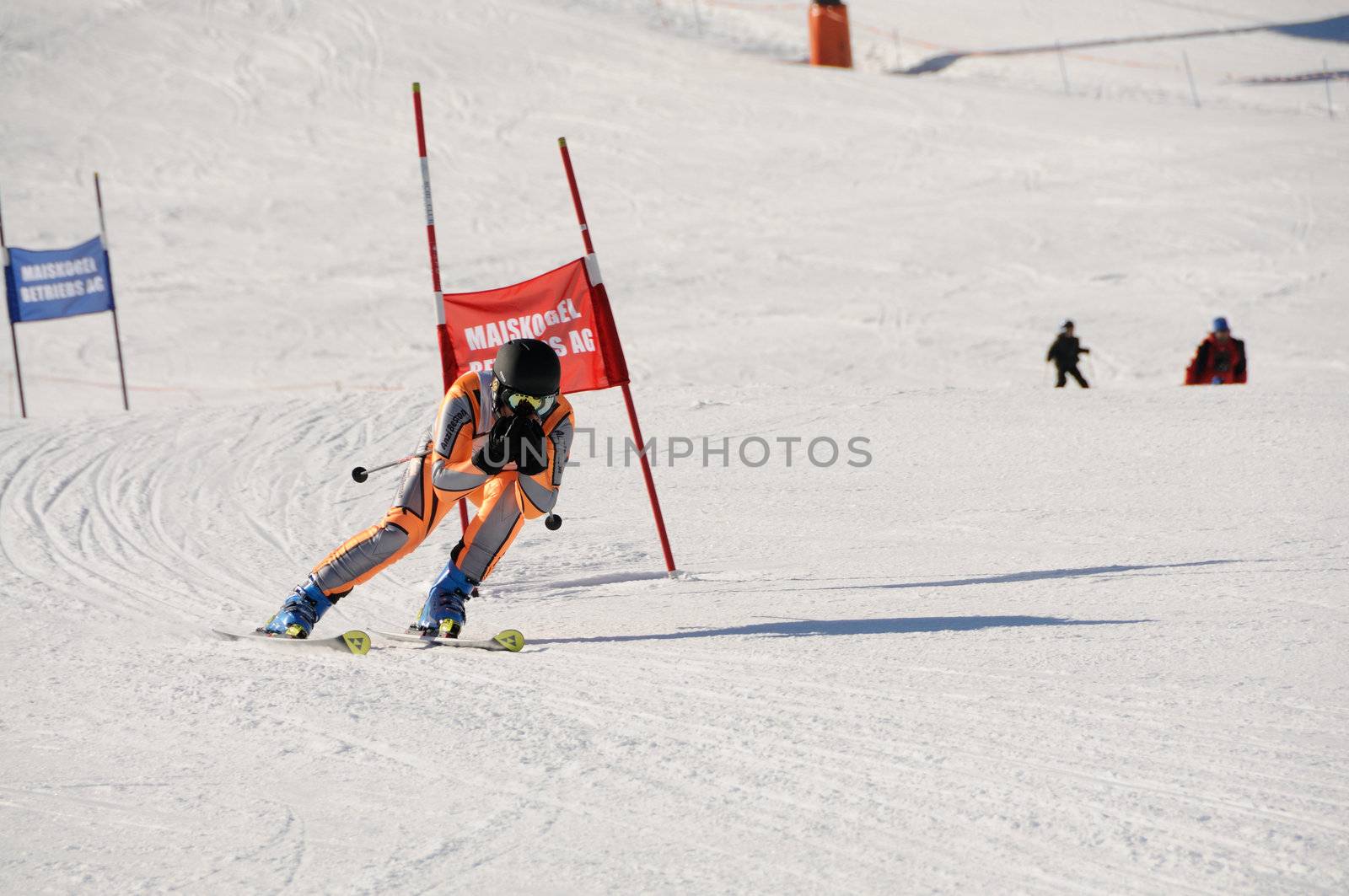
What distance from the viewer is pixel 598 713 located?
430cm

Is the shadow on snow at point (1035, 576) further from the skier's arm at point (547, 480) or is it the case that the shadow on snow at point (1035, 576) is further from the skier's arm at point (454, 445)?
the skier's arm at point (454, 445)

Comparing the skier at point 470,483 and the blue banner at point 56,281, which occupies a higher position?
the blue banner at point 56,281

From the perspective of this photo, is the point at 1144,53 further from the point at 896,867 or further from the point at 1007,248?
the point at 896,867

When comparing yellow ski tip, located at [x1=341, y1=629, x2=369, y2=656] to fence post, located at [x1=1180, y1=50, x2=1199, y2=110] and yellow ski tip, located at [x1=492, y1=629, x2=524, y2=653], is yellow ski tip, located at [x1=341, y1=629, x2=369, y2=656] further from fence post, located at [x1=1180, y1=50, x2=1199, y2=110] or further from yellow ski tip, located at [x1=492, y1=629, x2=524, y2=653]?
fence post, located at [x1=1180, y1=50, x2=1199, y2=110]

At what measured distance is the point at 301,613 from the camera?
5.45 metres

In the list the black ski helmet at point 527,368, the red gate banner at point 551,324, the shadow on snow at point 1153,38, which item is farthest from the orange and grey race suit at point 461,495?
the shadow on snow at point 1153,38

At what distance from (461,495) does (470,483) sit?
94 mm

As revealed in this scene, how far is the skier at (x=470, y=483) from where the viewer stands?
17.7 ft

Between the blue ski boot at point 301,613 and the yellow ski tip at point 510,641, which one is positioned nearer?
the yellow ski tip at point 510,641

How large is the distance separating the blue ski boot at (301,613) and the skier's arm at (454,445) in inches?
28.2

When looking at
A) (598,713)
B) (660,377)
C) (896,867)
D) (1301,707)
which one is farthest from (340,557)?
(660,377)

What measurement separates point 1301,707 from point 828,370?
12.0 metres

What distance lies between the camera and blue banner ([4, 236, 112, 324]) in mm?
13406

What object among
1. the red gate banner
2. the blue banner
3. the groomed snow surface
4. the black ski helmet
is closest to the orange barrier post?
the groomed snow surface
